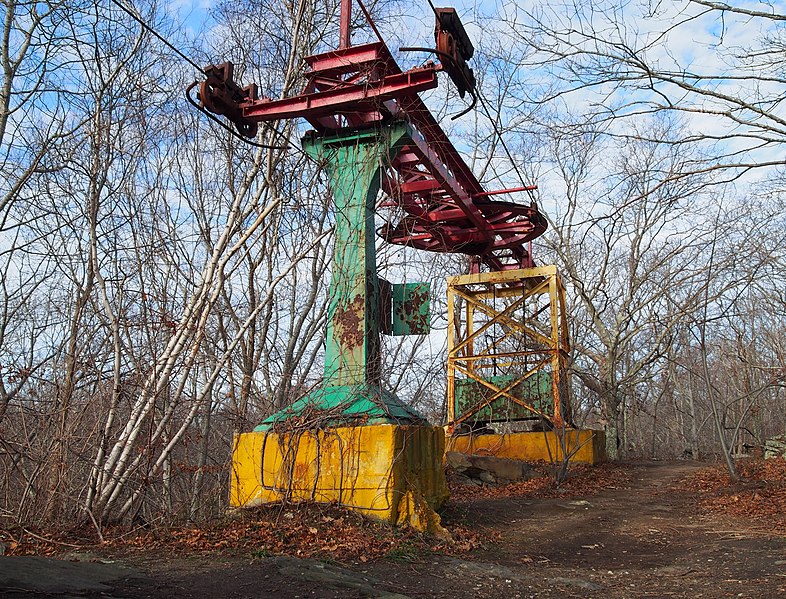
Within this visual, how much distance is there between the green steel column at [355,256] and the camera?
6328mm

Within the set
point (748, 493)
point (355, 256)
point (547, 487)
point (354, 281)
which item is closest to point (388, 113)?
point (355, 256)

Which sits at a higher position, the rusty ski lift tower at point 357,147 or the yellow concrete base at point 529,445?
the rusty ski lift tower at point 357,147

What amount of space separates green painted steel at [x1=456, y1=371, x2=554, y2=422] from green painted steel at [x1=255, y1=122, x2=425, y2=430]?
255 inches

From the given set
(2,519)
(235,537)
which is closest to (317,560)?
(235,537)

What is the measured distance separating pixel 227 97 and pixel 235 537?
163 inches

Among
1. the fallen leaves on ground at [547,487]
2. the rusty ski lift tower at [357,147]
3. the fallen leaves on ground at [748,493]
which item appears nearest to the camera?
the rusty ski lift tower at [357,147]

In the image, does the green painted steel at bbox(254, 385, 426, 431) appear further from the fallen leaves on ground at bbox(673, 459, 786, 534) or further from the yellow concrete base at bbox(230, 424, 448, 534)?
the fallen leaves on ground at bbox(673, 459, 786, 534)

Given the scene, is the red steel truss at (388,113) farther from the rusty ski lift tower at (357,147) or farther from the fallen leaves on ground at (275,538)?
the fallen leaves on ground at (275,538)

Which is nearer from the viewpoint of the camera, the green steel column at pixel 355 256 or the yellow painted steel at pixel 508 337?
the green steel column at pixel 355 256

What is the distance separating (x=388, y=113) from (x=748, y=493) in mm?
7303

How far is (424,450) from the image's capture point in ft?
20.4

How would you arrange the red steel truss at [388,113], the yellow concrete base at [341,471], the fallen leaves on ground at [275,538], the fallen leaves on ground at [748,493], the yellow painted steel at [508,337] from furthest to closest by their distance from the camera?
1. the yellow painted steel at [508,337]
2. the fallen leaves on ground at [748,493]
3. the red steel truss at [388,113]
4. the yellow concrete base at [341,471]
5. the fallen leaves on ground at [275,538]

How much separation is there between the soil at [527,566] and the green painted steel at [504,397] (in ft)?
14.2

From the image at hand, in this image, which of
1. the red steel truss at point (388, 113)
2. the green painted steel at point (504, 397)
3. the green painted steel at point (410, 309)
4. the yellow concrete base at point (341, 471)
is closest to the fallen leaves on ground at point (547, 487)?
the green painted steel at point (504, 397)
